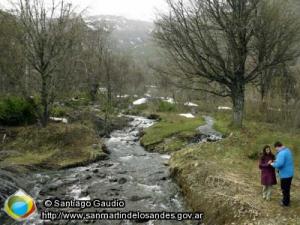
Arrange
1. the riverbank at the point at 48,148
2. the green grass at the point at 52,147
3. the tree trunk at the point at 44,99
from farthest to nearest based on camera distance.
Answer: the tree trunk at the point at 44,99 → the green grass at the point at 52,147 → the riverbank at the point at 48,148

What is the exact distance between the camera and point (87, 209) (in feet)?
36.5

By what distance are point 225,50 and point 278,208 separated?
12.3 meters

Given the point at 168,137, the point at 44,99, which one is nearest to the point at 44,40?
the point at 44,99

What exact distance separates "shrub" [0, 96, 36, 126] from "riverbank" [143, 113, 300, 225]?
11.8m

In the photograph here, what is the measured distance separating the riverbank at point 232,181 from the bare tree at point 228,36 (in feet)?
11.3

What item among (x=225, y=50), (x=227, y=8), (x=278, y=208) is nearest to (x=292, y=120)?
(x=225, y=50)

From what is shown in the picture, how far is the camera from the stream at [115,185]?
11.4 meters

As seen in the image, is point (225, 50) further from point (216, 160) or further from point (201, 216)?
point (201, 216)

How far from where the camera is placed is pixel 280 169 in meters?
8.98

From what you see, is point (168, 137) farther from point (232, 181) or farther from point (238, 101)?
point (232, 181)

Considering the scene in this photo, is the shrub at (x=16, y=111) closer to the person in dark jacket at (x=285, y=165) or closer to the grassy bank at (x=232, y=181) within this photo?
the grassy bank at (x=232, y=181)

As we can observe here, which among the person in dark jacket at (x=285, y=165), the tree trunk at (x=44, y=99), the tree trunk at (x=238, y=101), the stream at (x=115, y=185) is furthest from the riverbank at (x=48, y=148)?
the person in dark jacket at (x=285, y=165)

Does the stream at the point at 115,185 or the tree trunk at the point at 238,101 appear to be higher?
the tree trunk at the point at 238,101

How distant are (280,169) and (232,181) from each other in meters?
2.75
